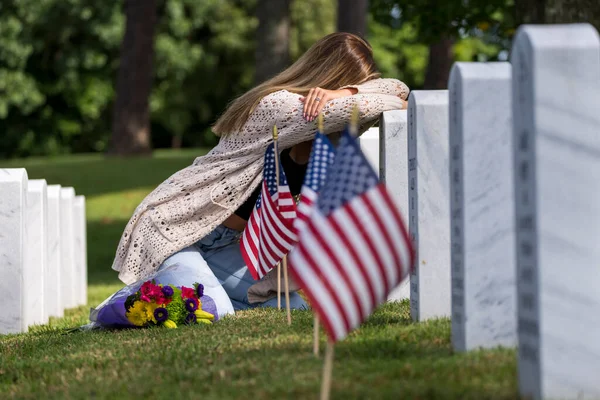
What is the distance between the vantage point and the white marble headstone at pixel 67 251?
11.1 m

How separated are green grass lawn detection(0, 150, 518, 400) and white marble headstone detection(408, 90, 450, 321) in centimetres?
23

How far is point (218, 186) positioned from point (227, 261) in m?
0.56

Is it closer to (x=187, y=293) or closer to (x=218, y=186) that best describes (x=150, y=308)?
(x=187, y=293)

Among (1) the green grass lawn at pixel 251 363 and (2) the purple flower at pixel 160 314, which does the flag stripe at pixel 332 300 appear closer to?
(1) the green grass lawn at pixel 251 363

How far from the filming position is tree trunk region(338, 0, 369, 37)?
18094 mm

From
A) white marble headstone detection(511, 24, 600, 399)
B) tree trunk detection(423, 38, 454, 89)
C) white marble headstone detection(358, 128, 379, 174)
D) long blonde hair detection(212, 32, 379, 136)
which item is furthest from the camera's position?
tree trunk detection(423, 38, 454, 89)

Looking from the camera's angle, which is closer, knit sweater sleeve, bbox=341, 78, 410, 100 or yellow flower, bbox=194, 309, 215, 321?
yellow flower, bbox=194, 309, 215, 321

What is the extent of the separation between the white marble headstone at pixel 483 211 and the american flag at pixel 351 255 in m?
0.84

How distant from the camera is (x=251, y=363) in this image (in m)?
4.60

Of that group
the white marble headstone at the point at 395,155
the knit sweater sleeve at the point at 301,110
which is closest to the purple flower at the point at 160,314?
the knit sweater sleeve at the point at 301,110

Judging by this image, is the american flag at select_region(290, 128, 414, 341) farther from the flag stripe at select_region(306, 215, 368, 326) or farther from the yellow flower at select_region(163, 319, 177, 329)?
the yellow flower at select_region(163, 319, 177, 329)

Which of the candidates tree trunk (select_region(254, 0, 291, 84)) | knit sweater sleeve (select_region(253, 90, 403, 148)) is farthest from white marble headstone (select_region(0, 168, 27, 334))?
tree trunk (select_region(254, 0, 291, 84))

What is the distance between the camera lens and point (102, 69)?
3978cm

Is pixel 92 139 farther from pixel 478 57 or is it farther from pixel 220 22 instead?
pixel 478 57
